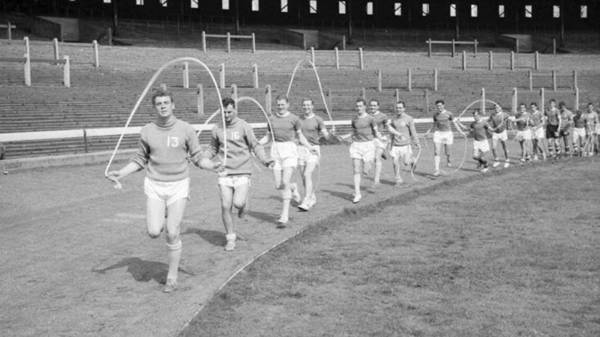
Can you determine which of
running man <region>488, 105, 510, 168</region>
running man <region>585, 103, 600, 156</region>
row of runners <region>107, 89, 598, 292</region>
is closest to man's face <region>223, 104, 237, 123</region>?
row of runners <region>107, 89, 598, 292</region>

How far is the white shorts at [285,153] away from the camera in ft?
38.2

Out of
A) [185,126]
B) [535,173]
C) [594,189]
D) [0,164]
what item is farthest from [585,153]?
[185,126]

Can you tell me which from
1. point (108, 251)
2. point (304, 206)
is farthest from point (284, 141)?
point (108, 251)

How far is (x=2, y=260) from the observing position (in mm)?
8758

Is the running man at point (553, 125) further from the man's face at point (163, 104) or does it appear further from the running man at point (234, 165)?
the man's face at point (163, 104)

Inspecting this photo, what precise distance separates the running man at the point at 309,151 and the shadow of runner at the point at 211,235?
2234 millimetres

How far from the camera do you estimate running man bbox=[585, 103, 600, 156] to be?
2467 cm

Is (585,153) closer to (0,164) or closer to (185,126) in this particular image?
(0,164)

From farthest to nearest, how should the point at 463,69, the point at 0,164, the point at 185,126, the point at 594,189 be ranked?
the point at 463,69 → the point at 0,164 → the point at 594,189 → the point at 185,126

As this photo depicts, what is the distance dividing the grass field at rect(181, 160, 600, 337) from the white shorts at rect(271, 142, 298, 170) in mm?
1104

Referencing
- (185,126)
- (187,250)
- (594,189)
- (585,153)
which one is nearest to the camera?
(185,126)

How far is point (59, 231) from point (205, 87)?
21943mm

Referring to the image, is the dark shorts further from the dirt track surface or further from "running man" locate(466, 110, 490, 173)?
the dirt track surface

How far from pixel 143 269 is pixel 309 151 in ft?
15.7
